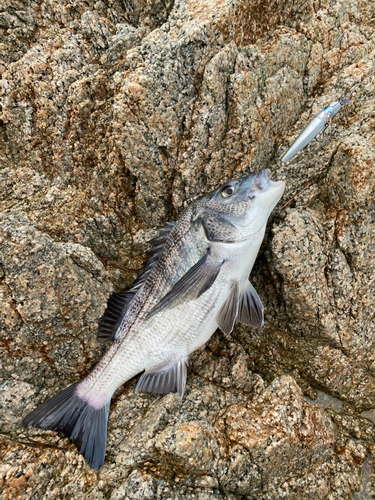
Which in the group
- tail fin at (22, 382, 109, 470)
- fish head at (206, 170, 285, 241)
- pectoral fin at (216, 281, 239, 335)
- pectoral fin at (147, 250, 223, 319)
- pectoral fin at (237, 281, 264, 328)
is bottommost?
pectoral fin at (237, 281, 264, 328)

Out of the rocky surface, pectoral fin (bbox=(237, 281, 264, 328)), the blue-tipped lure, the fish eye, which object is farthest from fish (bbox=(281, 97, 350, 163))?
pectoral fin (bbox=(237, 281, 264, 328))

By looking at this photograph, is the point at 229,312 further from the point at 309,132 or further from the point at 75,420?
the point at 309,132

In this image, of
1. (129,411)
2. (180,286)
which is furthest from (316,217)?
(129,411)

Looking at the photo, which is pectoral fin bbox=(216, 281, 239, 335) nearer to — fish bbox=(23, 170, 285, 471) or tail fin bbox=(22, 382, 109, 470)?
Result: fish bbox=(23, 170, 285, 471)

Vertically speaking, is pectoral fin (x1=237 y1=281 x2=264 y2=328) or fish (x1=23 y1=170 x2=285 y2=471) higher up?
fish (x1=23 y1=170 x2=285 y2=471)

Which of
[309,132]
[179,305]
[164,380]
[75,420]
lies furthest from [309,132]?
[75,420]
